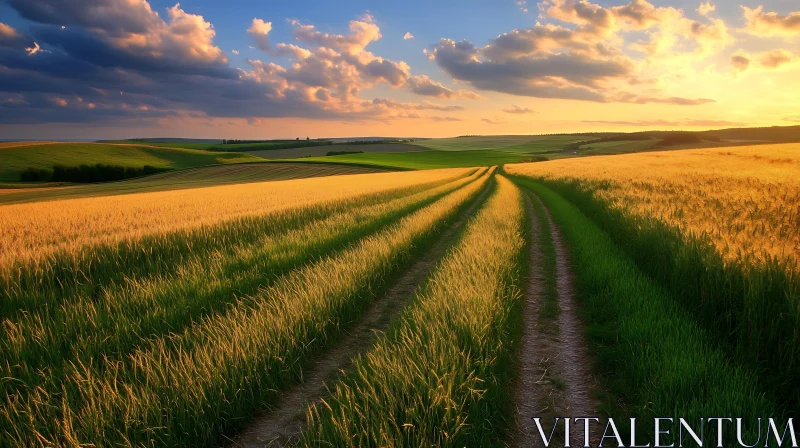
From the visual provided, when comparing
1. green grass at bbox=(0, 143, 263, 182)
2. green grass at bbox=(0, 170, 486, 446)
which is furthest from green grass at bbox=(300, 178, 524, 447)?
green grass at bbox=(0, 143, 263, 182)

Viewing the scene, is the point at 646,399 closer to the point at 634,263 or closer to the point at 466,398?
the point at 466,398

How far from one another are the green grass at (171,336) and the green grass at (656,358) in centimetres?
342

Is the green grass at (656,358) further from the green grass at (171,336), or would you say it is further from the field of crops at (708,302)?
the green grass at (171,336)

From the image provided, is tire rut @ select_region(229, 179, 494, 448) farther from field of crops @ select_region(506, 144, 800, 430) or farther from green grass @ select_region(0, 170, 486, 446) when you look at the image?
field of crops @ select_region(506, 144, 800, 430)

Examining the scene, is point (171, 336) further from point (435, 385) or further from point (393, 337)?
point (435, 385)

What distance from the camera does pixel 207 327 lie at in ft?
14.8

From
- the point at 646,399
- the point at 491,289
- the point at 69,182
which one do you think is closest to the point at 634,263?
the point at 491,289

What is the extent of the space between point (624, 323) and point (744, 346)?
1.17 metres

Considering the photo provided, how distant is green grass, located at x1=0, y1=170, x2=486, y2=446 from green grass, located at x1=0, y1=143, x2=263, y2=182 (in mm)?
86350

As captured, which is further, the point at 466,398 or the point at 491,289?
the point at 491,289

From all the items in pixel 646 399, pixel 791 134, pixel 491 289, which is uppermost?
pixel 791 134

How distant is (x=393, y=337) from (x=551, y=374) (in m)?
1.84

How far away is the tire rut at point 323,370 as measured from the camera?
334cm

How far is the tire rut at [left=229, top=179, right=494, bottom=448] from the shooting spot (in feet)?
11.0
